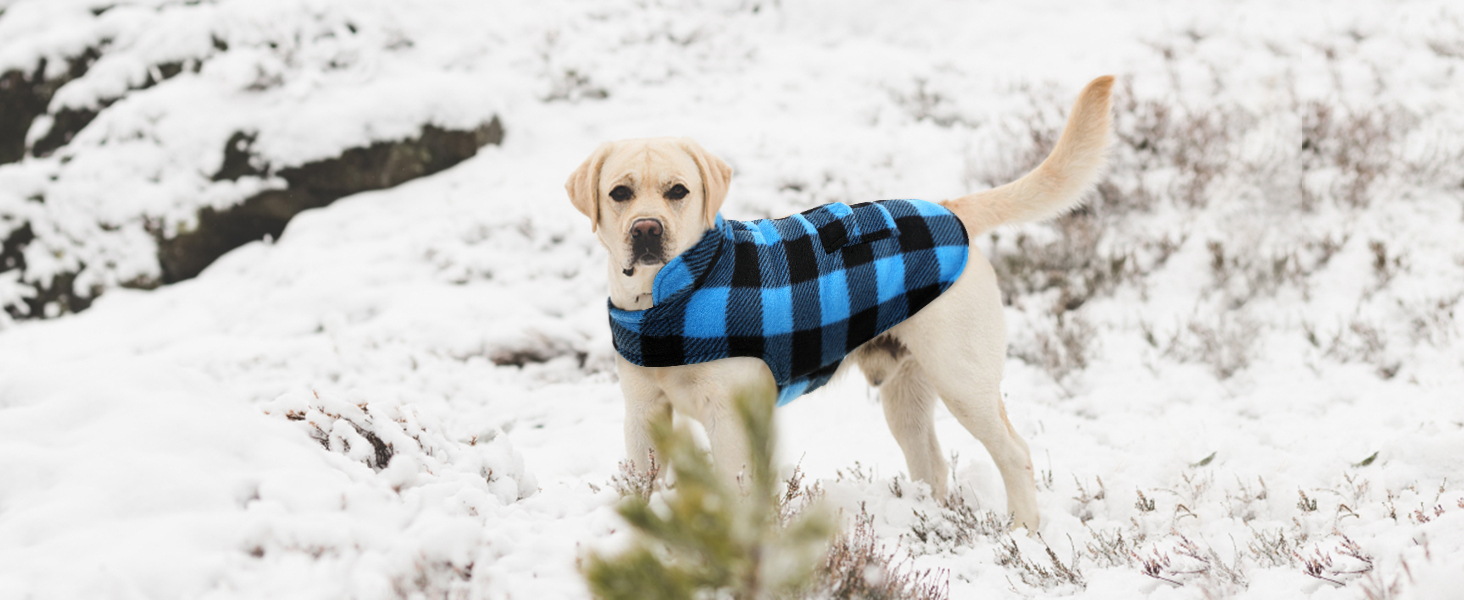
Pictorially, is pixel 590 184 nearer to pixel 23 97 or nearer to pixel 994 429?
Result: pixel 994 429

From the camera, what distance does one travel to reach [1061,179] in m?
3.00

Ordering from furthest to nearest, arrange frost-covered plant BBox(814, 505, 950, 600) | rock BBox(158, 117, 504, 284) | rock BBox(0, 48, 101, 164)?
1. rock BBox(0, 48, 101, 164)
2. rock BBox(158, 117, 504, 284)
3. frost-covered plant BBox(814, 505, 950, 600)

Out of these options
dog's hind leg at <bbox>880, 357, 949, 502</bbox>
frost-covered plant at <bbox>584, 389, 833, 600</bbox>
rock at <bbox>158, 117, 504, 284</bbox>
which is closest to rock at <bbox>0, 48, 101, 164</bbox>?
rock at <bbox>158, 117, 504, 284</bbox>

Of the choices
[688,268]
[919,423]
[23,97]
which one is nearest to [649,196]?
[688,268]

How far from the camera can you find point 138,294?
659cm

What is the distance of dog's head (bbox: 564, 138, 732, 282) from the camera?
244 centimetres

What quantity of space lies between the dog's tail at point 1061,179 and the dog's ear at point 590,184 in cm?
139

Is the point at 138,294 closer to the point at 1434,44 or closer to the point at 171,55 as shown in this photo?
the point at 171,55

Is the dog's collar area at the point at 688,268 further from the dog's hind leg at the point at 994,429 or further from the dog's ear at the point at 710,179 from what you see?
the dog's hind leg at the point at 994,429

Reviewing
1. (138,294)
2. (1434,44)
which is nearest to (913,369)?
(138,294)

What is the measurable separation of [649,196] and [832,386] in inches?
50.8

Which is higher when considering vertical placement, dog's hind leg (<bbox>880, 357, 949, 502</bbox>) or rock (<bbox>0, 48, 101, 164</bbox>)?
dog's hind leg (<bbox>880, 357, 949, 502</bbox>)

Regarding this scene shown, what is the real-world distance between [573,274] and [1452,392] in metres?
5.20

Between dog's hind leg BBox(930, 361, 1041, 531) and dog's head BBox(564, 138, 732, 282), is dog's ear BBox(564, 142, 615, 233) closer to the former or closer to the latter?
dog's head BBox(564, 138, 732, 282)
